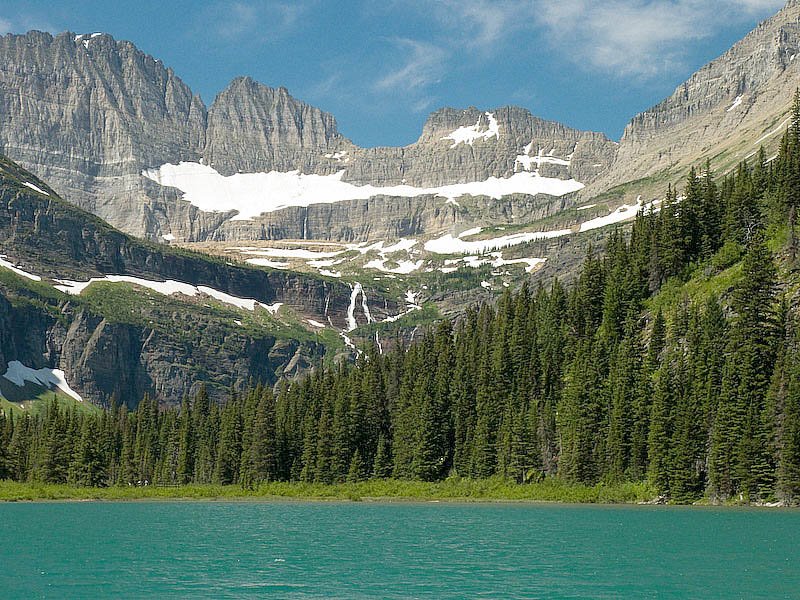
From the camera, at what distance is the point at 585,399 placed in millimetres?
127312

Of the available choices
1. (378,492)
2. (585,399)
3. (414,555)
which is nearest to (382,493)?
(378,492)

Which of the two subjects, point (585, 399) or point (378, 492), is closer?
point (585, 399)

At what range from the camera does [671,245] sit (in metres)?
140

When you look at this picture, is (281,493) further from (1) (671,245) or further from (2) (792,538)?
(2) (792,538)

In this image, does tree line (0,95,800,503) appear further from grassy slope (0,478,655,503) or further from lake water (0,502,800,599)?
lake water (0,502,800,599)

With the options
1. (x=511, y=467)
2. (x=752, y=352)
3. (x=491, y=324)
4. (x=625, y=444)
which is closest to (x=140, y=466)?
(x=491, y=324)

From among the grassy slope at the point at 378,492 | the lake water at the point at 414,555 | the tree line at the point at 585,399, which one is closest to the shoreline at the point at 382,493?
the grassy slope at the point at 378,492

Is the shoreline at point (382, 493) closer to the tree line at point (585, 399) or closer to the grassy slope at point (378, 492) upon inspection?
the grassy slope at point (378, 492)

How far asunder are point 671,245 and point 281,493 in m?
65.5

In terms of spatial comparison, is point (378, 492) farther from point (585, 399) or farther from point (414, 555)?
point (414, 555)

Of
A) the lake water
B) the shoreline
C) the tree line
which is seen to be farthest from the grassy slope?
the lake water

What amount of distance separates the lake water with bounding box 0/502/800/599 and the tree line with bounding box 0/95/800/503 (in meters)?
15.1

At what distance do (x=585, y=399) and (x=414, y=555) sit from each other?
6856 centimetres

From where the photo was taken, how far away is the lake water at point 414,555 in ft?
164
